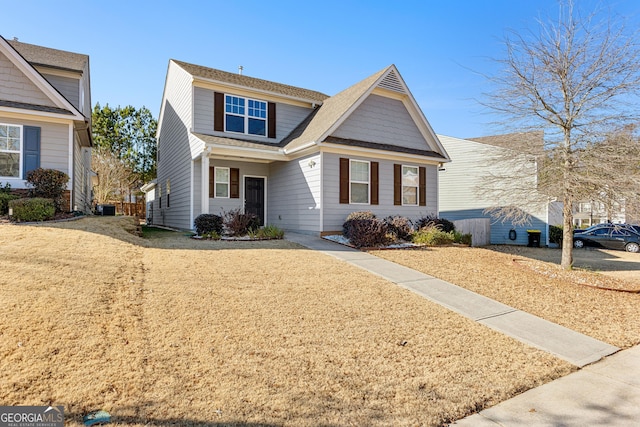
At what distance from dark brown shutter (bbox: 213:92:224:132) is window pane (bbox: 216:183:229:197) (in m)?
2.25

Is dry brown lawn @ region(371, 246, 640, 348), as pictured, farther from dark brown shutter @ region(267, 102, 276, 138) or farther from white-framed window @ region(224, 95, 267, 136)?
white-framed window @ region(224, 95, 267, 136)

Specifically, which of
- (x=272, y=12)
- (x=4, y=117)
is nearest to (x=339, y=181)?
(x=272, y=12)

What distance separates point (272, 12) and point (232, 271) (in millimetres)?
9352

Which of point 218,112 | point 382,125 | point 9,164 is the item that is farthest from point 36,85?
point 382,125

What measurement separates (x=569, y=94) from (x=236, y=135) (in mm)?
11354

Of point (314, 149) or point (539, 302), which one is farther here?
point (314, 149)

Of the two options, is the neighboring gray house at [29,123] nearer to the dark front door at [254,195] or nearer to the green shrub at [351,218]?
the dark front door at [254,195]

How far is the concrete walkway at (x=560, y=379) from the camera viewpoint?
2.99 metres

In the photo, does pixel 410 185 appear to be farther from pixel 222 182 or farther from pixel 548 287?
pixel 222 182

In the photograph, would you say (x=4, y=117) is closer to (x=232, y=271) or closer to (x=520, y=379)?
(x=232, y=271)

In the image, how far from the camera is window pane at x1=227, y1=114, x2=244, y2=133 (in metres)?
14.2

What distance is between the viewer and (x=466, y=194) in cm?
2027

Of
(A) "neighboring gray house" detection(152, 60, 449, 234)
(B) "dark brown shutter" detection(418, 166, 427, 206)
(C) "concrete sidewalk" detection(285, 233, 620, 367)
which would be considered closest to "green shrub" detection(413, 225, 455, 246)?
(A) "neighboring gray house" detection(152, 60, 449, 234)

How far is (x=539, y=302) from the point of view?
6449mm
